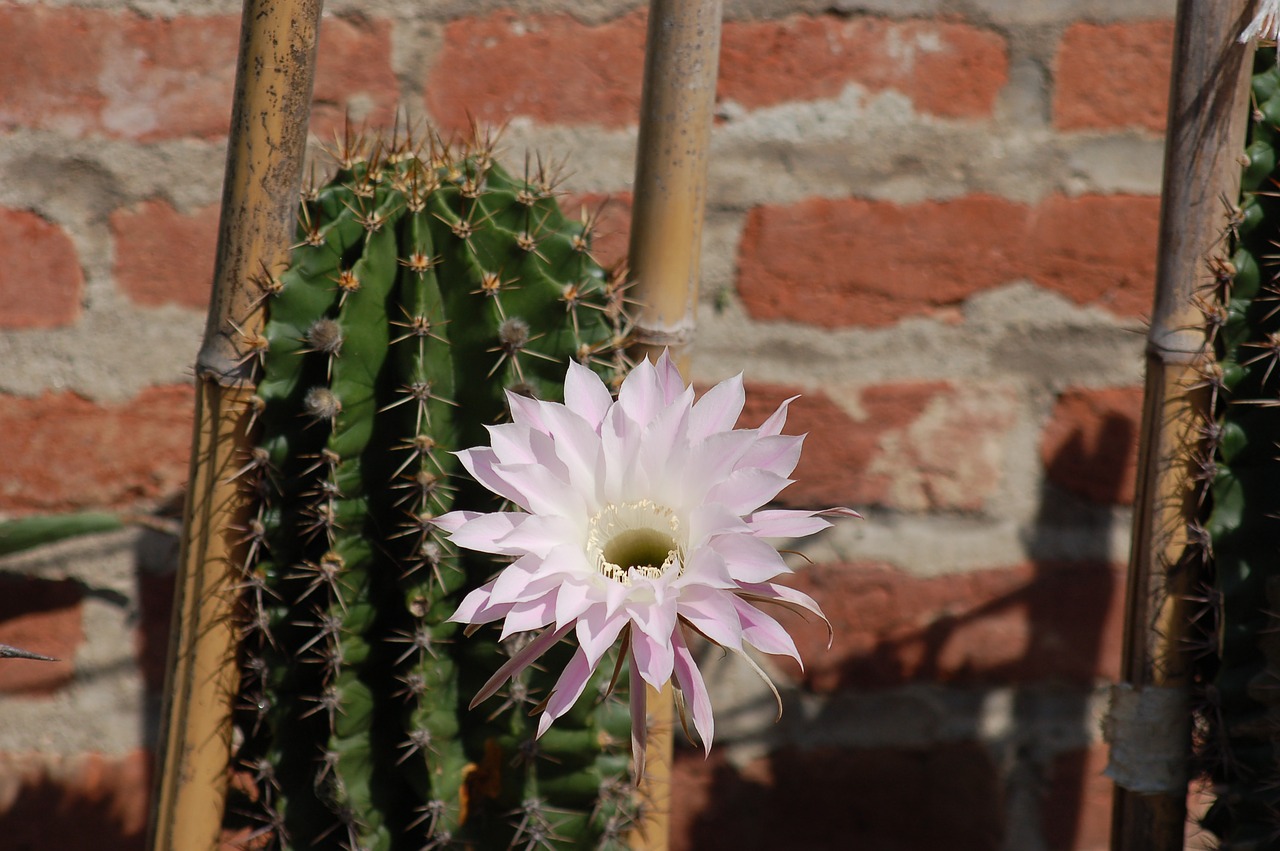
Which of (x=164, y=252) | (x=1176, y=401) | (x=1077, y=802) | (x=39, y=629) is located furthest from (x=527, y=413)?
(x=1077, y=802)

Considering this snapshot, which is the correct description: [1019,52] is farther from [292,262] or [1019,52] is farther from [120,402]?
[120,402]

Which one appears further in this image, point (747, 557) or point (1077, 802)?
point (1077, 802)

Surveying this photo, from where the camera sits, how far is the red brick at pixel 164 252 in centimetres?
97

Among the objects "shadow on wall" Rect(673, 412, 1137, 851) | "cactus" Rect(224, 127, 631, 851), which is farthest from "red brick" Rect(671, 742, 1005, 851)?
"cactus" Rect(224, 127, 631, 851)

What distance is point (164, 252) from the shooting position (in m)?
0.98

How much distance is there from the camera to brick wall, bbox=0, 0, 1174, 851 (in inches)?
38.1

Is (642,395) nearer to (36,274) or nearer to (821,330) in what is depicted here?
(821,330)

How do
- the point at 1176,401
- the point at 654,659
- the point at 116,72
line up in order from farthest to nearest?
1. the point at 116,72
2. the point at 1176,401
3. the point at 654,659

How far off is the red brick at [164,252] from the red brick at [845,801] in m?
0.68

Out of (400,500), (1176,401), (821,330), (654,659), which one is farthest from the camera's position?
(821,330)

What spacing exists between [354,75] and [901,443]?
634 millimetres

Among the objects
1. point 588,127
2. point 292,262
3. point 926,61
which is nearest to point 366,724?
point 292,262

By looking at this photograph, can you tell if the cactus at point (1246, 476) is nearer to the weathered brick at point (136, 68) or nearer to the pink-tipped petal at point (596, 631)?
the pink-tipped petal at point (596, 631)

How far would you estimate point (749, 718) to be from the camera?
3.52ft
